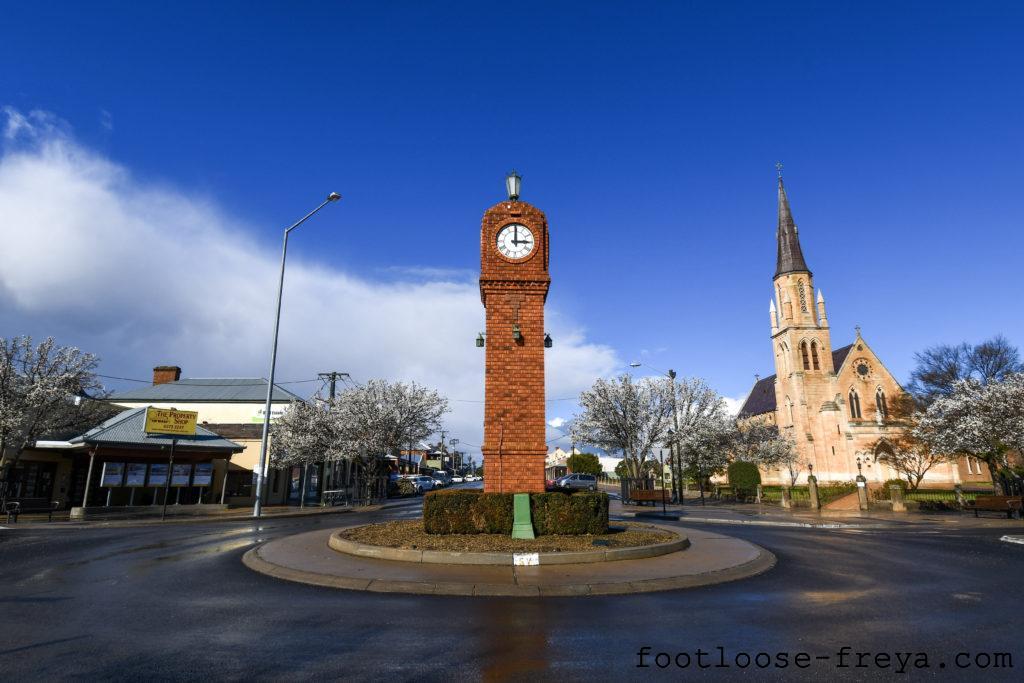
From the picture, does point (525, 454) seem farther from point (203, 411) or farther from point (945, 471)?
point (945, 471)

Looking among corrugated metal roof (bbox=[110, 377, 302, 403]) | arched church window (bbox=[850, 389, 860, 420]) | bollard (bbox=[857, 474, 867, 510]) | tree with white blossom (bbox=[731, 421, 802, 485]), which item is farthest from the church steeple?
corrugated metal roof (bbox=[110, 377, 302, 403])

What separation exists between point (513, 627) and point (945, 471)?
67.3 m

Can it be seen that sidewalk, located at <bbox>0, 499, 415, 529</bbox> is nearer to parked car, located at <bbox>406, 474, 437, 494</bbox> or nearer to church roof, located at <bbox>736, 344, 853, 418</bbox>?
parked car, located at <bbox>406, 474, 437, 494</bbox>

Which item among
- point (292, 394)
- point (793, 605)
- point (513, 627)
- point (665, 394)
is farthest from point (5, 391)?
point (665, 394)

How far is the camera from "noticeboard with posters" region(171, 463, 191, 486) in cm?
2629

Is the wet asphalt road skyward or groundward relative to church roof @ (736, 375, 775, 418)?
groundward

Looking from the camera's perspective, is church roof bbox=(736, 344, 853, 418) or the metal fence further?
church roof bbox=(736, 344, 853, 418)

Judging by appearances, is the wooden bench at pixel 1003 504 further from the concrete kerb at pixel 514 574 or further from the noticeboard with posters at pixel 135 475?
the noticeboard with posters at pixel 135 475

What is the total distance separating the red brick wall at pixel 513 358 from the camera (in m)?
12.0

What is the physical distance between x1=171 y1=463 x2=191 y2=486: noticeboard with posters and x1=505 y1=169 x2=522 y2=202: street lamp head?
23.5 m

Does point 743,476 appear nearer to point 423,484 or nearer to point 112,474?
point 423,484

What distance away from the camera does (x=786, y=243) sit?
6794 centimetres

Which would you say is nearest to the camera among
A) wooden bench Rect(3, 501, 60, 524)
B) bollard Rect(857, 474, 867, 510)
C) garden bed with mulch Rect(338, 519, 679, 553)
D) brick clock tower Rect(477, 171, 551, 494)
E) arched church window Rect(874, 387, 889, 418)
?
garden bed with mulch Rect(338, 519, 679, 553)

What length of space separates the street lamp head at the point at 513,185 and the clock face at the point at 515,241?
0.98 meters
